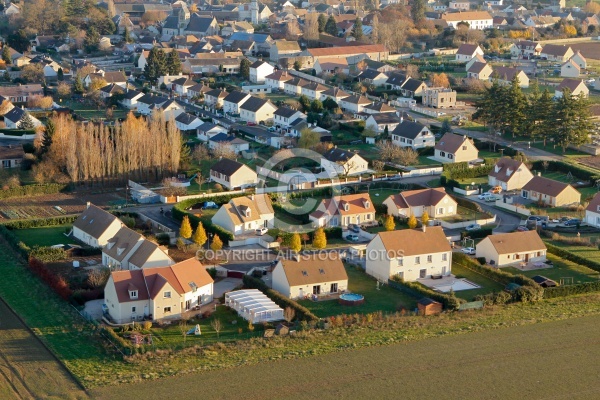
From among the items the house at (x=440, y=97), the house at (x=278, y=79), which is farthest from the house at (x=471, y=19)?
the house at (x=440, y=97)

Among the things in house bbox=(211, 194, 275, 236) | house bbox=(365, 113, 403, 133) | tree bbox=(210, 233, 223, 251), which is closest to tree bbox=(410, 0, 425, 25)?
house bbox=(365, 113, 403, 133)

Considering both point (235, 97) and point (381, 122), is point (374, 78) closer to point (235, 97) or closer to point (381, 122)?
point (235, 97)

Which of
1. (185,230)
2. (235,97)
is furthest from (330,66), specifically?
(185,230)

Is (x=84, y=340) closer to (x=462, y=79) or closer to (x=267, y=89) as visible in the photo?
(x=267, y=89)

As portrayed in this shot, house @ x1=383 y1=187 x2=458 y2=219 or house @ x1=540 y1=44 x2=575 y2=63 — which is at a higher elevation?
house @ x1=540 y1=44 x2=575 y2=63

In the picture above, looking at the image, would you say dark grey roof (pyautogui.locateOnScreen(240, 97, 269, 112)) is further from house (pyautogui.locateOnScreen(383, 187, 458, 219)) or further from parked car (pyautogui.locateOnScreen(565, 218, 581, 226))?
parked car (pyautogui.locateOnScreen(565, 218, 581, 226))

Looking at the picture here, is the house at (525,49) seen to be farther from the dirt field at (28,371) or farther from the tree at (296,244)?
the dirt field at (28,371)
